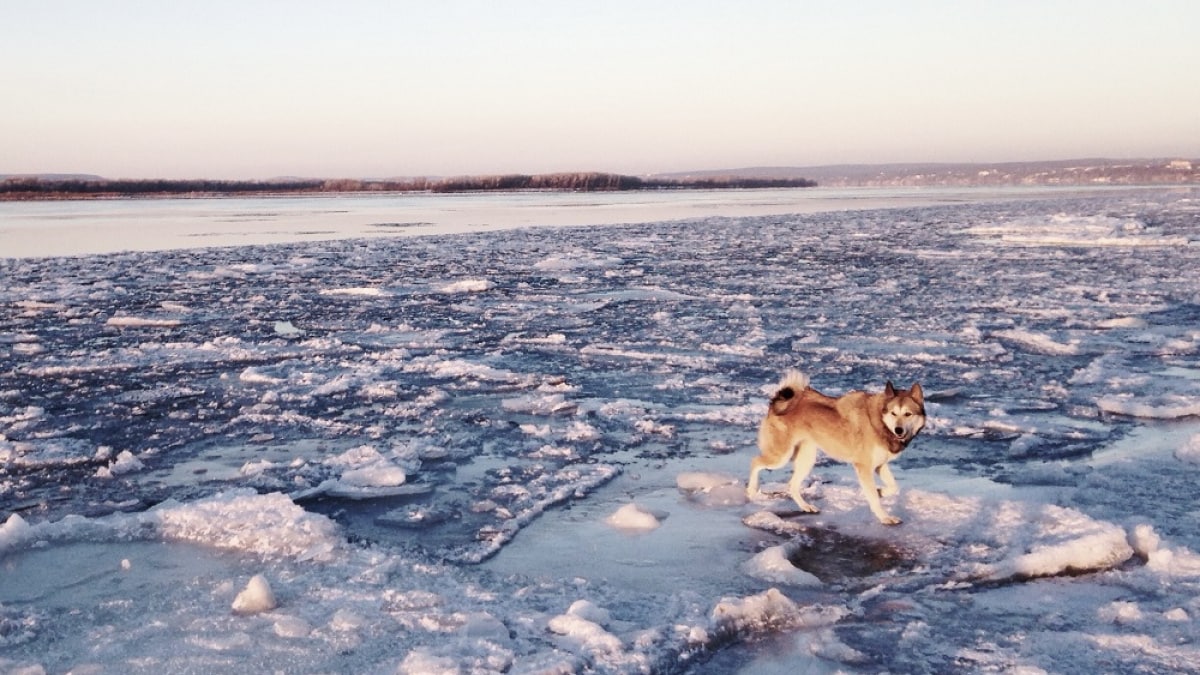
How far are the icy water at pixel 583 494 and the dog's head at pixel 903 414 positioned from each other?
0.55 metres

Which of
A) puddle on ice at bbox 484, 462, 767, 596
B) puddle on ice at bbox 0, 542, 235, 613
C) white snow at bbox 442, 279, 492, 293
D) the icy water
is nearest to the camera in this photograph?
the icy water

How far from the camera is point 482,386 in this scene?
8.84 metres

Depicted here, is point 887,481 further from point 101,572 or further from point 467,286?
Result: point 467,286

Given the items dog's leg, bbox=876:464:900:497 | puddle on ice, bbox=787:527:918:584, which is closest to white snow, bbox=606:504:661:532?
puddle on ice, bbox=787:527:918:584

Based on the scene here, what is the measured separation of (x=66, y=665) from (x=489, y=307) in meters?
10.9

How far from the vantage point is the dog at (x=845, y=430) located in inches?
195

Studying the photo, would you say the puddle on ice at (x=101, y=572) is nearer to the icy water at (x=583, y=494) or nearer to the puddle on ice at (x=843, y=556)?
the icy water at (x=583, y=494)

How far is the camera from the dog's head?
4879mm

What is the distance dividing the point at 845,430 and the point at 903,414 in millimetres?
425

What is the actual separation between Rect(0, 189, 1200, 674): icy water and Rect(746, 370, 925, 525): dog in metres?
0.22

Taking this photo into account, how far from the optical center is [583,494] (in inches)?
227

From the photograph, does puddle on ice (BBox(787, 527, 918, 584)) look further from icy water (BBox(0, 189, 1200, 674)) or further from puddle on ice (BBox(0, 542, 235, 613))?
puddle on ice (BBox(0, 542, 235, 613))

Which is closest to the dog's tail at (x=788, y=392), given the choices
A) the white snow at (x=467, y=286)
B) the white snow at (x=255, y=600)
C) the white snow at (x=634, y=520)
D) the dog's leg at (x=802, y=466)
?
the dog's leg at (x=802, y=466)

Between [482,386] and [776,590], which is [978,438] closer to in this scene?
[776,590]
